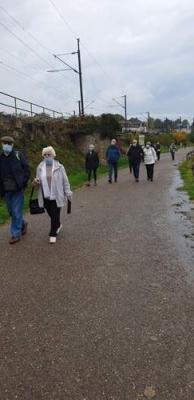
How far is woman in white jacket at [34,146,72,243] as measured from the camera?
8.48 metres

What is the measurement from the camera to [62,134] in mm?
33250

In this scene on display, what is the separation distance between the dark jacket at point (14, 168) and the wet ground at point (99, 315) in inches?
40.2

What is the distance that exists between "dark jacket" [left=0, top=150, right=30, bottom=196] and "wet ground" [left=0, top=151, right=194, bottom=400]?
102 cm

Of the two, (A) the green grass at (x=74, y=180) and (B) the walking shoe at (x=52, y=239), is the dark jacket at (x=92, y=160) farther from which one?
(B) the walking shoe at (x=52, y=239)

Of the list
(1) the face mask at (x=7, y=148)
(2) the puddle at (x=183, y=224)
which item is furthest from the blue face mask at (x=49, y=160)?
(2) the puddle at (x=183, y=224)

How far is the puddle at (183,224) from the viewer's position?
286 inches

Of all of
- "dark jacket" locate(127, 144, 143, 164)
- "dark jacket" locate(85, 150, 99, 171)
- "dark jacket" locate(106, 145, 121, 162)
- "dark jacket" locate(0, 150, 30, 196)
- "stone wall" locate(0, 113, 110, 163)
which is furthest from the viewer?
"stone wall" locate(0, 113, 110, 163)

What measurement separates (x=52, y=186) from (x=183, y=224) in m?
2.92

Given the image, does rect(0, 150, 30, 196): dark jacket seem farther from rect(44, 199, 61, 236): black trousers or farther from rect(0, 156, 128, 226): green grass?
rect(0, 156, 128, 226): green grass

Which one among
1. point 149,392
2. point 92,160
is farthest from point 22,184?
point 92,160

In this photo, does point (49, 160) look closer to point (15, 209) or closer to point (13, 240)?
point (15, 209)

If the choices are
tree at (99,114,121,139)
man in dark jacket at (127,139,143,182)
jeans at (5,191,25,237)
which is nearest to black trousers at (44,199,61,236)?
jeans at (5,191,25,237)

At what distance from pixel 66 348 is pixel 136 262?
2866mm

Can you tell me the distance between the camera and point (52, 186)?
27.7 feet
